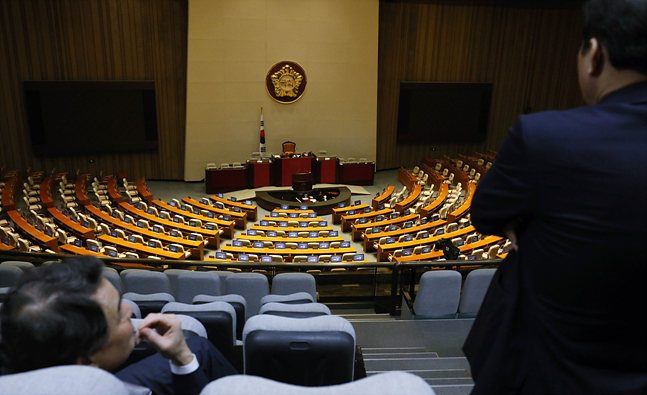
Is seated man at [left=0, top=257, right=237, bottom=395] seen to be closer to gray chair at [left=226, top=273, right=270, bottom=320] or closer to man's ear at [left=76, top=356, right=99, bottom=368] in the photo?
man's ear at [left=76, top=356, right=99, bottom=368]

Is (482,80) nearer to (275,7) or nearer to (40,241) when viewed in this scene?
(275,7)

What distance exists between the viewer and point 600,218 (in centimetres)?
82

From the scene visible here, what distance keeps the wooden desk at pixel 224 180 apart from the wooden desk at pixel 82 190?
3.44m

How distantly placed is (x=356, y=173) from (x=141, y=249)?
8.42 m

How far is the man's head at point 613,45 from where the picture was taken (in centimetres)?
83

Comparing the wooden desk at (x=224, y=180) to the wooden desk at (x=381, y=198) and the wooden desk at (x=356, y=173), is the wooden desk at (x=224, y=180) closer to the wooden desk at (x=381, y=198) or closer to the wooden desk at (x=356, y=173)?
the wooden desk at (x=356, y=173)

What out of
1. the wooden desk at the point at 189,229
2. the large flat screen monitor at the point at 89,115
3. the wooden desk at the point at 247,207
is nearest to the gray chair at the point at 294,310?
the wooden desk at the point at 189,229

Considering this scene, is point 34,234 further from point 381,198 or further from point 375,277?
point 381,198

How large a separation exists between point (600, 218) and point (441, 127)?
1634 cm

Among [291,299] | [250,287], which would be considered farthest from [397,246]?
[291,299]

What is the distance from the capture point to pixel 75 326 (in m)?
1.00

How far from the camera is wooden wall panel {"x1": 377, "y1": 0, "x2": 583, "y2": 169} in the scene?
52.1 feet

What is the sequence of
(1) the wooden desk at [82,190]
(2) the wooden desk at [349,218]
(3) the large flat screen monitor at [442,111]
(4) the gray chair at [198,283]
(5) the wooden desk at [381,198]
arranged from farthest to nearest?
1. (3) the large flat screen monitor at [442,111]
2. (5) the wooden desk at [381,198]
3. (1) the wooden desk at [82,190]
4. (2) the wooden desk at [349,218]
5. (4) the gray chair at [198,283]

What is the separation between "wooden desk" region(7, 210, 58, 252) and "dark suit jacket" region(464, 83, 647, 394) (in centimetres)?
888
